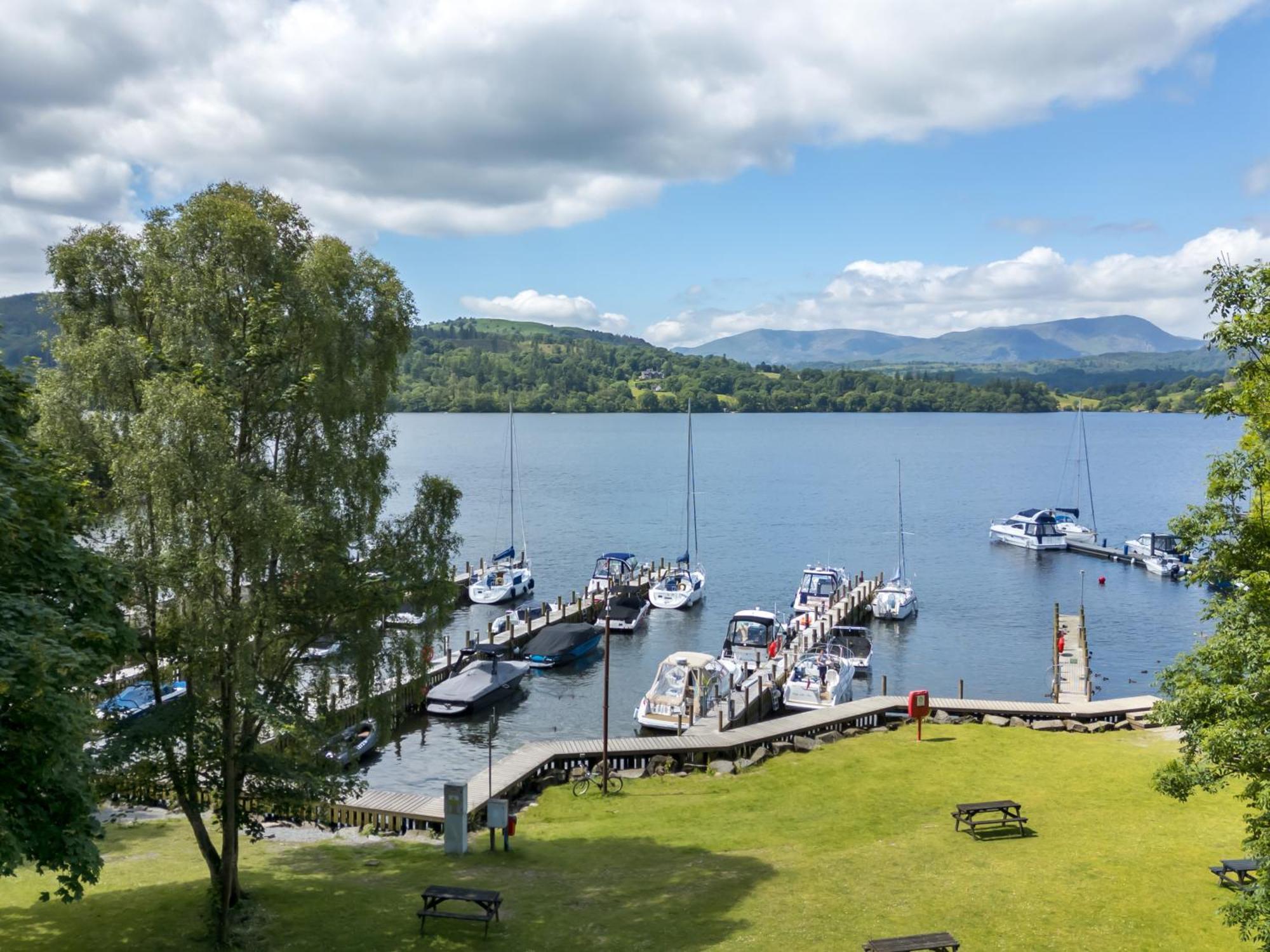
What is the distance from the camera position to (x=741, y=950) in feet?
45.1

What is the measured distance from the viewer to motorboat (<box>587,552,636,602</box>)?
190 ft

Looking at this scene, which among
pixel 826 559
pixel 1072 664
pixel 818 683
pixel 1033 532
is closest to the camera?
pixel 818 683

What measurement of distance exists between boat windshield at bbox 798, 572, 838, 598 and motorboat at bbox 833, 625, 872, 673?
4457mm

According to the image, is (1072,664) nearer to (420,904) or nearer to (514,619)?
(514,619)

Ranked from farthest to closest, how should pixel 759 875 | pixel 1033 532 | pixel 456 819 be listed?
pixel 1033 532 < pixel 456 819 < pixel 759 875

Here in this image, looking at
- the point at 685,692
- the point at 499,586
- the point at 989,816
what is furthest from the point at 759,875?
the point at 499,586

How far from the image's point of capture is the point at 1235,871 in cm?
1507

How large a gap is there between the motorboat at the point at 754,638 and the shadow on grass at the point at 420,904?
994 inches

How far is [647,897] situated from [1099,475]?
471 ft

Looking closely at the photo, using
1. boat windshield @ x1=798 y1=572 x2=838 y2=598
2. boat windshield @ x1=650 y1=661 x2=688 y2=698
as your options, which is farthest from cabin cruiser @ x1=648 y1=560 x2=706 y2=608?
boat windshield @ x1=650 y1=661 x2=688 y2=698

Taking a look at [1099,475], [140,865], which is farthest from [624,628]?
[1099,475]

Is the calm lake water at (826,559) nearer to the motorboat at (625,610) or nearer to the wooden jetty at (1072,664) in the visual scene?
the motorboat at (625,610)

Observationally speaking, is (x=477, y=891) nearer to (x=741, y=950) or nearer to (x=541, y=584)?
(x=741, y=950)

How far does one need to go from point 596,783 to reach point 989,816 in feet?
32.5
